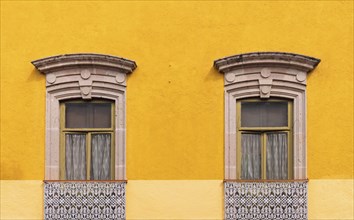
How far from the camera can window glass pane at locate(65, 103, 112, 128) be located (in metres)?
12.6

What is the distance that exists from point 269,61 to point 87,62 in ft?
9.85

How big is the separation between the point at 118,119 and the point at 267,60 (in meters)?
2.64

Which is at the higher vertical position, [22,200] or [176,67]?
[176,67]

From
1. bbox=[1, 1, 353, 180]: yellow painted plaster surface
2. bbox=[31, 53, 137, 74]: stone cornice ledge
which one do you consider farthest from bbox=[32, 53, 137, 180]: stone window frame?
bbox=[1, 1, 353, 180]: yellow painted plaster surface

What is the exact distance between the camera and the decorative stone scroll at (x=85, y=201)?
12273 mm

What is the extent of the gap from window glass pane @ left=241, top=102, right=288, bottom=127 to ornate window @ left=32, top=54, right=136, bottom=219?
208 centimetres

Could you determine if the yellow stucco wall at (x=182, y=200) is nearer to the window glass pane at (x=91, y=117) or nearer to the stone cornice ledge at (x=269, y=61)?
the window glass pane at (x=91, y=117)

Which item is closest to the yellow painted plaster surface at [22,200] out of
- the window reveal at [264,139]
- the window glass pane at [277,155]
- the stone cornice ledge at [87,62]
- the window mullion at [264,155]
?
the stone cornice ledge at [87,62]

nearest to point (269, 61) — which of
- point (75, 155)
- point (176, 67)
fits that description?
point (176, 67)

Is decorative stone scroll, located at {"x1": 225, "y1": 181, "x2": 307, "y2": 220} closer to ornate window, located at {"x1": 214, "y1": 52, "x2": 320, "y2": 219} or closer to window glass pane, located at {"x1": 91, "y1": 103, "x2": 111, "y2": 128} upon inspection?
ornate window, located at {"x1": 214, "y1": 52, "x2": 320, "y2": 219}

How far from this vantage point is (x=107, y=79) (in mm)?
12516

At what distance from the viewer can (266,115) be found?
12500mm

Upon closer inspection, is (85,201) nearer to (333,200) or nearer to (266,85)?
(266,85)

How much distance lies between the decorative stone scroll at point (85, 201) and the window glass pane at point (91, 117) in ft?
3.30
